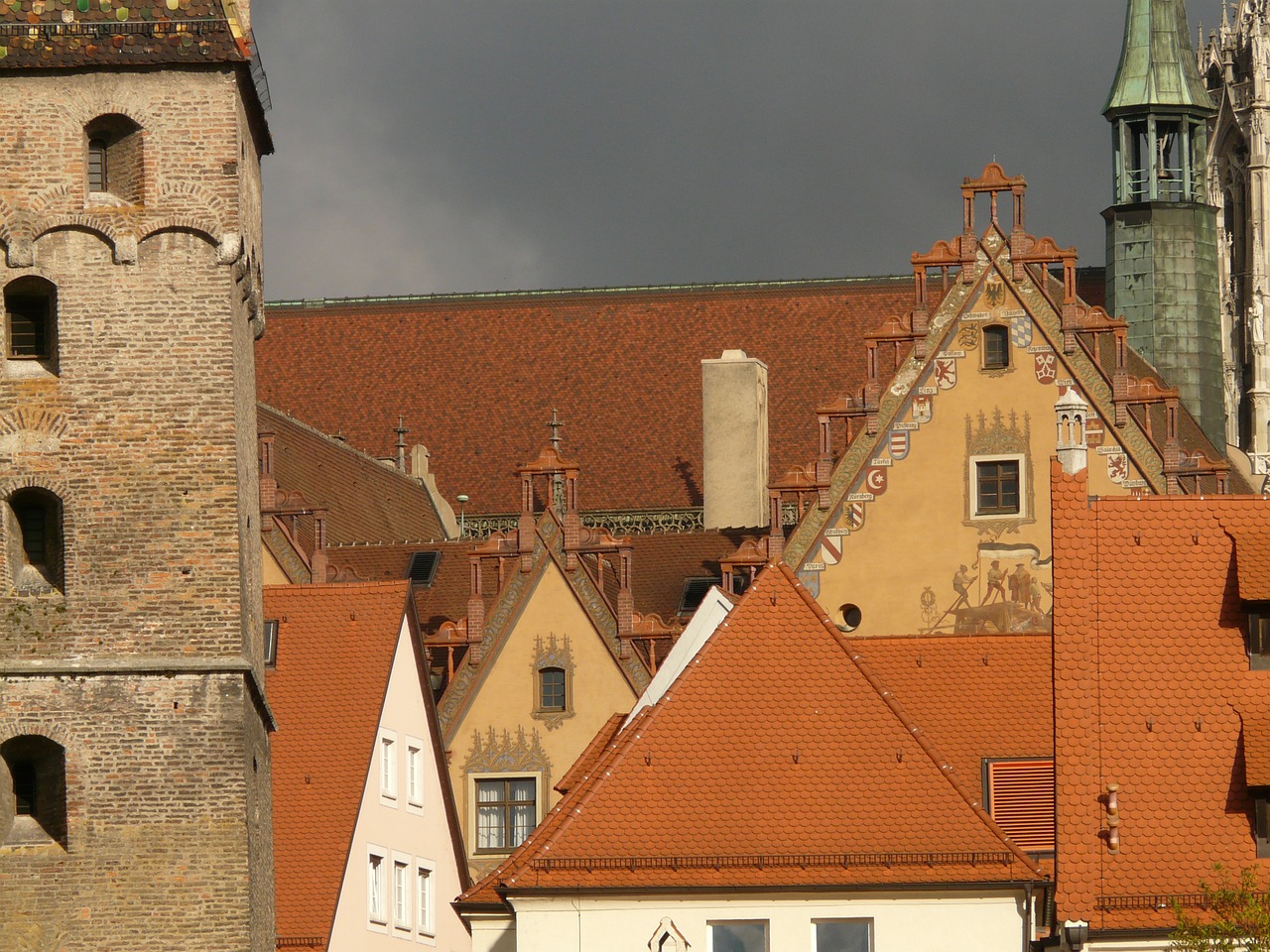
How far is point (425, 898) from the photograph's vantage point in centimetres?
5409

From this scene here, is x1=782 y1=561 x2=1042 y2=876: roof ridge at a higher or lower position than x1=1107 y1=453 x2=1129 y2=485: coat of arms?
lower

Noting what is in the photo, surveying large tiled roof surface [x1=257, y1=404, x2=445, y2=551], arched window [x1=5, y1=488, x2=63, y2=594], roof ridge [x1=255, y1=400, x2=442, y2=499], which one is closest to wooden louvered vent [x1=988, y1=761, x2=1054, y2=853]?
arched window [x1=5, y1=488, x2=63, y2=594]

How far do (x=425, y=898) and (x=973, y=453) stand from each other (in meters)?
9.65

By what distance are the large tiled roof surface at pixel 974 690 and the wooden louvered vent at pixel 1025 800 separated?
20cm

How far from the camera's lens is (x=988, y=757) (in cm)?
4659

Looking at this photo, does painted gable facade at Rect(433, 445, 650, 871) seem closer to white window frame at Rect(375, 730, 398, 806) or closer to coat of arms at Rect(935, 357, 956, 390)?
white window frame at Rect(375, 730, 398, 806)

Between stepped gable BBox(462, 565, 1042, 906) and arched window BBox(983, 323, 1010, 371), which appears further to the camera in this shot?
arched window BBox(983, 323, 1010, 371)

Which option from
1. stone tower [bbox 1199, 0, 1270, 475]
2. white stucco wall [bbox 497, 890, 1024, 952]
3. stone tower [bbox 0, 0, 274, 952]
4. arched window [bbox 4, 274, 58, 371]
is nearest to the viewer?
white stucco wall [bbox 497, 890, 1024, 952]

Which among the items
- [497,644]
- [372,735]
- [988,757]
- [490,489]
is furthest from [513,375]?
[988,757]

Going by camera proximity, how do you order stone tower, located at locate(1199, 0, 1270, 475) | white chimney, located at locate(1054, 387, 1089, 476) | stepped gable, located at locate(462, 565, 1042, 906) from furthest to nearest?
stone tower, located at locate(1199, 0, 1270, 475), white chimney, located at locate(1054, 387, 1089, 476), stepped gable, located at locate(462, 565, 1042, 906)

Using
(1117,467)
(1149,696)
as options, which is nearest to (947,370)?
(1117,467)

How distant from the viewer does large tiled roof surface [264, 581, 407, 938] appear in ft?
165

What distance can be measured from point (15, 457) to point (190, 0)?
513 centimetres

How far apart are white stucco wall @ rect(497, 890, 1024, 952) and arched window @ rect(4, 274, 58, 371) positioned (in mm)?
8372
